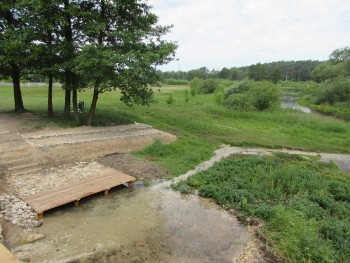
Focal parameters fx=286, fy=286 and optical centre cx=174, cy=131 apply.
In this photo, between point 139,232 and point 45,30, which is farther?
point 45,30

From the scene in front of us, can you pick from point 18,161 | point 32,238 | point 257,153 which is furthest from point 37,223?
point 257,153

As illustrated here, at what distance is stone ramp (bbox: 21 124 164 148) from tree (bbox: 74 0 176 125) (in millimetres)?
1798

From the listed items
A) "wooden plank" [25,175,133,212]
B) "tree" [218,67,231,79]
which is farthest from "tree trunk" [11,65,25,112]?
"tree" [218,67,231,79]

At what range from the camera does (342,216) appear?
32.1 ft

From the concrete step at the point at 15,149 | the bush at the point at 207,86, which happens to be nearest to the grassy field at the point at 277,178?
the concrete step at the point at 15,149

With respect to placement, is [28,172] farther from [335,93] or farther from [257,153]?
[335,93]

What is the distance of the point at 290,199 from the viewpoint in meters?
10.7

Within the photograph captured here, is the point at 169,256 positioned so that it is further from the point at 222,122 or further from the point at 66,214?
the point at 222,122

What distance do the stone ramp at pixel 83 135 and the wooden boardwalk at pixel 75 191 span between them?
14.0 feet

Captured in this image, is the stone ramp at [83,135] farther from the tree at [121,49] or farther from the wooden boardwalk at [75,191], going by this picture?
the wooden boardwalk at [75,191]

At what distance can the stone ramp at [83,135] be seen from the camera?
1448cm

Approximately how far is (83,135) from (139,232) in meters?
9.43

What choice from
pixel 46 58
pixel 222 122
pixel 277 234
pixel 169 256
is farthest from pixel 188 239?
pixel 222 122

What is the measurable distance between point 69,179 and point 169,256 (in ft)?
18.6
